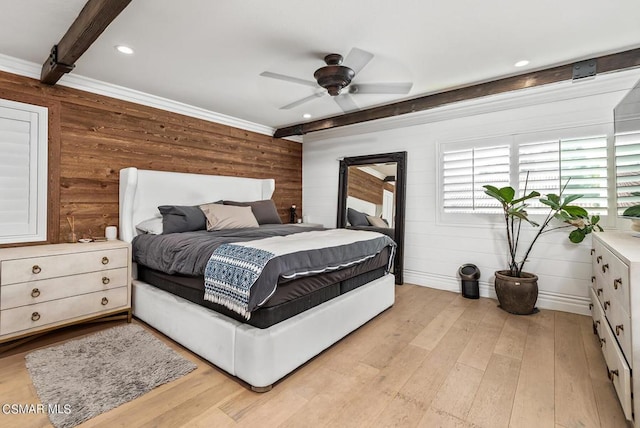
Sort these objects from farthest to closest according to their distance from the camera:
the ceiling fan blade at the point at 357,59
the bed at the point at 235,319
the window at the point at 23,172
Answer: the window at the point at 23,172, the ceiling fan blade at the point at 357,59, the bed at the point at 235,319

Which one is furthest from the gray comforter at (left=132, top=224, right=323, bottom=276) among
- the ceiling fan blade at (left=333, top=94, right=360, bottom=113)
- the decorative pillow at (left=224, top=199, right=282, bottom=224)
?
the ceiling fan blade at (left=333, top=94, right=360, bottom=113)

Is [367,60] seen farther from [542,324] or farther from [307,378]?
[542,324]

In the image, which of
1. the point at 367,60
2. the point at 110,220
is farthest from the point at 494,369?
the point at 110,220

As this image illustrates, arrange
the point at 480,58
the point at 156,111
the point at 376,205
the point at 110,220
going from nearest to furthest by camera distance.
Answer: the point at 480,58 → the point at 110,220 → the point at 156,111 → the point at 376,205

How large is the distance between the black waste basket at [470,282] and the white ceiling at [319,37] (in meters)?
2.20

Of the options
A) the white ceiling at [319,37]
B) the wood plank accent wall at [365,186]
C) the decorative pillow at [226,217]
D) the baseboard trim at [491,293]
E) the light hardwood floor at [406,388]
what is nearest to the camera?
the light hardwood floor at [406,388]

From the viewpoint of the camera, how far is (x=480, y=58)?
2.66m

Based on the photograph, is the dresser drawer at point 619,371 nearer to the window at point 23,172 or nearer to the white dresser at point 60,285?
the white dresser at point 60,285

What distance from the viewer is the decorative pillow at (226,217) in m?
3.32

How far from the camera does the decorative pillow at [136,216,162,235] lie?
10.1 ft

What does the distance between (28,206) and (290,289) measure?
8.80 feet

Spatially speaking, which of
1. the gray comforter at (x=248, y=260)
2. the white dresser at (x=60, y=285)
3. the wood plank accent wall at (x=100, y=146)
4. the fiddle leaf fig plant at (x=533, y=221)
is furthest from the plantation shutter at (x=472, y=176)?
the white dresser at (x=60, y=285)

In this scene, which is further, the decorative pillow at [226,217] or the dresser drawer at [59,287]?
the decorative pillow at [226,217]

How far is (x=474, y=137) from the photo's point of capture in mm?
3758
